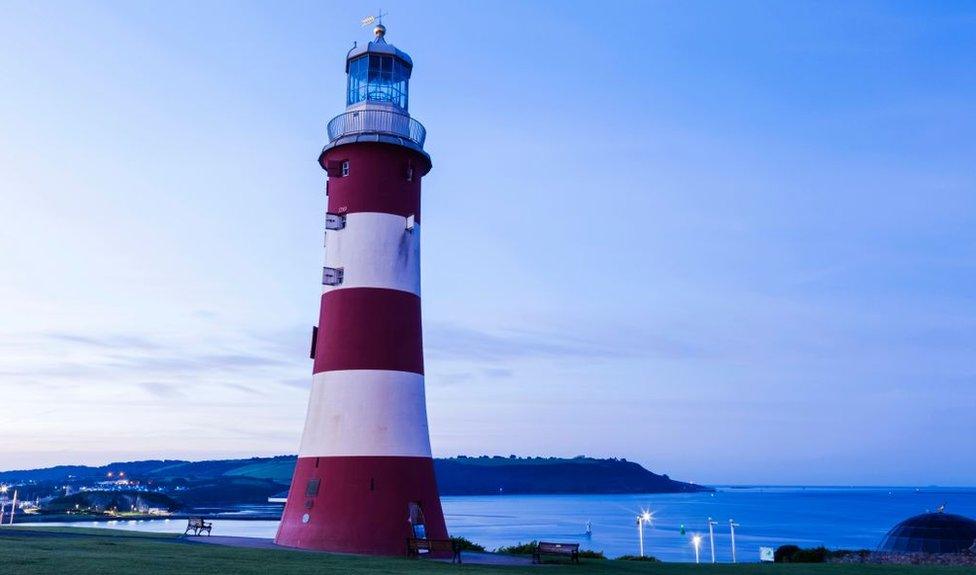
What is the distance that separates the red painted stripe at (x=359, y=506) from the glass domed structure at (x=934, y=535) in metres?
23.3

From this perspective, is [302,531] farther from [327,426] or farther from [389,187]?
[389,187]

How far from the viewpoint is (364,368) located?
21219mm

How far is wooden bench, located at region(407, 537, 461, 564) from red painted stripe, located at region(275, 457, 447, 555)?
265 millimetres

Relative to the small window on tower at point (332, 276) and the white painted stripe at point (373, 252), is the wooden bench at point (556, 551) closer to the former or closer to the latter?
the white painted stripe at point (373, 252)

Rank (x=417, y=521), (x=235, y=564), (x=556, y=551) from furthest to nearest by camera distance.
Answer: (x=417, y=521) < (x=556, y=551) < (x=235, y=564)

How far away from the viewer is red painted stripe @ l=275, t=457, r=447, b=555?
20.4 meters

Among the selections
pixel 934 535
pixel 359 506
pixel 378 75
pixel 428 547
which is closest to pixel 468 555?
pixel 428 547

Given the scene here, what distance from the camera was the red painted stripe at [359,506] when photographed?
20.4m

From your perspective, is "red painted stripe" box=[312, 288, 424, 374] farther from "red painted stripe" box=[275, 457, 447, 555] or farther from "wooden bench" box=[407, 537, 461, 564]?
"wooden bench" box=[407, 537, 461, 564]

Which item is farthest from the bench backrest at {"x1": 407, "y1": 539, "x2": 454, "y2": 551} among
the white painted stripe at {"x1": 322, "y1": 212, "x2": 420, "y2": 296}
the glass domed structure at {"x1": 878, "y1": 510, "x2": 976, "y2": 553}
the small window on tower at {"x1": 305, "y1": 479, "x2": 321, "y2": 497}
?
the glass domed structure at {"x1": 878, "y1": 510, "x2": 976, "y2": 553}

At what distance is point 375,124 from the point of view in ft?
74.5

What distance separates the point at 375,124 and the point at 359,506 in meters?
10.8

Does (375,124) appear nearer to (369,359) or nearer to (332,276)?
(332,276)

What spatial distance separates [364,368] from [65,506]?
379 ft
